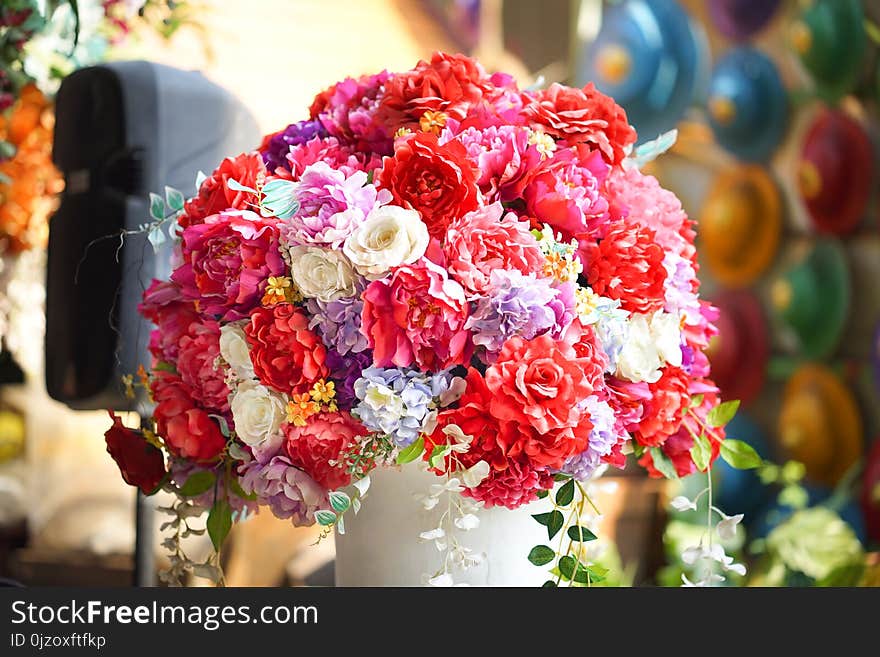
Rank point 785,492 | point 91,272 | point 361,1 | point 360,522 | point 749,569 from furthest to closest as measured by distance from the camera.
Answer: point 361,1
point 749,569
point 785,492
point 91,272
point 360,522

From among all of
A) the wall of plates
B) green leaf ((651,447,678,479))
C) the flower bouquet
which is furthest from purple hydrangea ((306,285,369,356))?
the wall of plates

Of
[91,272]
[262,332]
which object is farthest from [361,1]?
[262,332]

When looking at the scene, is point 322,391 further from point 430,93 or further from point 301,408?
point 430,93

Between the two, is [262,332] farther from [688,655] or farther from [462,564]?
[688,655]

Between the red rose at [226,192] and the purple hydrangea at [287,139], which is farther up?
the purple hydrangea at [287,139]

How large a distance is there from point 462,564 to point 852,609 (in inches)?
9.1

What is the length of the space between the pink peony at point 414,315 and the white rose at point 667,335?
136 millimetres

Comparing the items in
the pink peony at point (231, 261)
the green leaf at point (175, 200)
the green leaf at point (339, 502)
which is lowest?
the green leaf at point (339, 502)

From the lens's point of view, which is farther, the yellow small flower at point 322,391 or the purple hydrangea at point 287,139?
the purple hydrangea at point 287,139

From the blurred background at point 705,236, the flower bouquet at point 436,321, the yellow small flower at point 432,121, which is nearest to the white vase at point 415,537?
the flower bouquet at point 436,321

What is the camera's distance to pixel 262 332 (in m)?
0.57

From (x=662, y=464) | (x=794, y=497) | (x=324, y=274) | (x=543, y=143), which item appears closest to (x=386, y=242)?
(x=324, y=274)

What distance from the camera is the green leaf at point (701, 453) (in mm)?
646

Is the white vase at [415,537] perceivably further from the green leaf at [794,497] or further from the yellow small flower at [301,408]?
the green leaf at [794,497]
